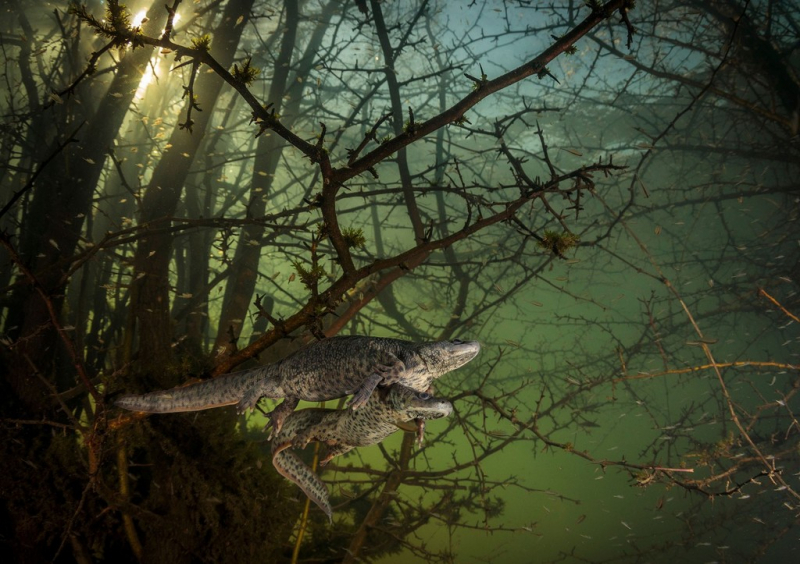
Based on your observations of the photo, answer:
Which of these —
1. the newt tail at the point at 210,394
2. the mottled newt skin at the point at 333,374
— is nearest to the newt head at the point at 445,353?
the mottled newt skin at the point at 333,374

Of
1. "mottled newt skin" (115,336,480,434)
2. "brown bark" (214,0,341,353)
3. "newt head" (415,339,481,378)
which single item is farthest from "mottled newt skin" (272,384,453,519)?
"brown bark" (214,0,341,353)

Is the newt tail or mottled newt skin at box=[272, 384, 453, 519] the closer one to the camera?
mottled newt skin at box=[272, 384, 453, 519]

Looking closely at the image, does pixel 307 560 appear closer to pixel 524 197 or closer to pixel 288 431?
pixel 288 431

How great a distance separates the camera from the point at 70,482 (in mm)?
4562

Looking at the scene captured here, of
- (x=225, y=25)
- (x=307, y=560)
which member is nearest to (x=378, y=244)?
(x=225, y=25)

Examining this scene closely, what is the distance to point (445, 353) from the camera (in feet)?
7.43

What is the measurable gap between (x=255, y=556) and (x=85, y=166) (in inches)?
203

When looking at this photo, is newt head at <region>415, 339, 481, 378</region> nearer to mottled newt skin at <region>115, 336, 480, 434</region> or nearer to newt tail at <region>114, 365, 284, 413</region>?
mottled newt skin at <region>115, 336, 480, 434</region>

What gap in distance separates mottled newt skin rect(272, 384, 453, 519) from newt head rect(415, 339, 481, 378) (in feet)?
0.66

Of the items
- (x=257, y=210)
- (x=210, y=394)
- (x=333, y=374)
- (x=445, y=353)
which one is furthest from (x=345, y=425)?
(x=257, y=210)

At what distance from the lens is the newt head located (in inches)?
89.3

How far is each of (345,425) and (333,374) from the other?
30 centimetres

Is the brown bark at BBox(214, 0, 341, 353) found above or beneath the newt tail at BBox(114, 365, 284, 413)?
above

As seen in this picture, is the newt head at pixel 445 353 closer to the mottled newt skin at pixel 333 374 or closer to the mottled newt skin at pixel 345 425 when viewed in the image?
the mottled newt skin at pixel 333 374
